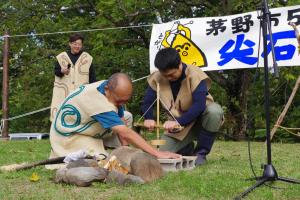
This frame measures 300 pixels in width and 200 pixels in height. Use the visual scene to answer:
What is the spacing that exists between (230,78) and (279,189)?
5.70 metres

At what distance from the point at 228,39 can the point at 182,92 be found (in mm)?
2910

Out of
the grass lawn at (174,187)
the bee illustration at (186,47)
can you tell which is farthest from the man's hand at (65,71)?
the grass lawn at (174,187)

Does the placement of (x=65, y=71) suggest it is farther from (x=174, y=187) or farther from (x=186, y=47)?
(x=174, y=187)

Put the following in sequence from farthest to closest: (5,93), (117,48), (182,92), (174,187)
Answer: (117,48)
(5,93)
(182,92)
(174,187)

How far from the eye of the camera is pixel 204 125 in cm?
446

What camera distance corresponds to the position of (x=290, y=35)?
6602 mm

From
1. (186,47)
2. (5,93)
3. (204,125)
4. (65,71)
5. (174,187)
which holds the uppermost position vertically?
(186,47)

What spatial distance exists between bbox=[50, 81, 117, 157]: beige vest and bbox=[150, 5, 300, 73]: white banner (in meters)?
3.30

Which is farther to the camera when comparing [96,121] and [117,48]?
[117,48]

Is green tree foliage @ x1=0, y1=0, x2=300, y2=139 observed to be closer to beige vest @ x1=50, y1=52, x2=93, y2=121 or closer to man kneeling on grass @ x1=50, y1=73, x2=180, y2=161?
beige vest @ x1=50, y1=52, x2=93, y2=121

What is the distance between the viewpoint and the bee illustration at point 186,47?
7.24 meters

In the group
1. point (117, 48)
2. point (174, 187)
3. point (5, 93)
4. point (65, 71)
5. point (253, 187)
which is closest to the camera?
point (253, 187)

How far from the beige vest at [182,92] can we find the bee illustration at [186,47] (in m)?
2.74

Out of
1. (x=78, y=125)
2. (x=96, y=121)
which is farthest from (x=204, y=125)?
(x=78, y=125)
